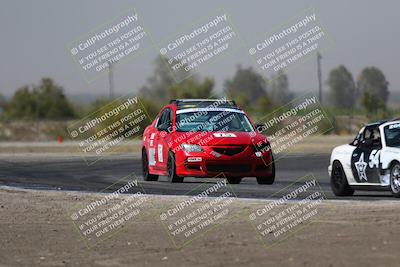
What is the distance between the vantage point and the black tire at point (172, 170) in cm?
2312

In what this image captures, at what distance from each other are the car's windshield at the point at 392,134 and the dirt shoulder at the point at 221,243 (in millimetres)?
2021

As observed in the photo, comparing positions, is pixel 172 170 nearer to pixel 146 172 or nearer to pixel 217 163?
pixel 217 163

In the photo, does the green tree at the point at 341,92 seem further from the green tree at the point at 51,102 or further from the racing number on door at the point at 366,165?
the racing number on door at the point at 366,165

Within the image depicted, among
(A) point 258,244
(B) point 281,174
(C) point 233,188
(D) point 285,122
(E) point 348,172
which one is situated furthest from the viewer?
(D) point 285,122

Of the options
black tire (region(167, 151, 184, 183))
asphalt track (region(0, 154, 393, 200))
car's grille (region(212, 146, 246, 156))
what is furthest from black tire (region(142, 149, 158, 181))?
car's grille (region(212, 146, 246, 156))

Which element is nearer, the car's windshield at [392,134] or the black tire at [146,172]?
the car's windshield at [392,134]

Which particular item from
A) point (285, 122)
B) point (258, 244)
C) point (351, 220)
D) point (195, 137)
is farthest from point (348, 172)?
point (285, 122)

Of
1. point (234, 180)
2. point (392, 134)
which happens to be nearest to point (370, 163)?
point (392, 134)

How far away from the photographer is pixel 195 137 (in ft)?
75.7

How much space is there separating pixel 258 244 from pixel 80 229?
10.7 feet

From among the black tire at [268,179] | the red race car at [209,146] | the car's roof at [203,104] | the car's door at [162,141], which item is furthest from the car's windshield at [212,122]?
the black tire at [268,179]

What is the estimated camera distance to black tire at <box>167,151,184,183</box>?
23.1 meters

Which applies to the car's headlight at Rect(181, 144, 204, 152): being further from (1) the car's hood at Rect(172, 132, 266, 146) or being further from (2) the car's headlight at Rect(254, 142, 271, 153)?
(2) the car's headlight at Rect(254, 142, 271, 153)

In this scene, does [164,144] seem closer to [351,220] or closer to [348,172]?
[348,172]
